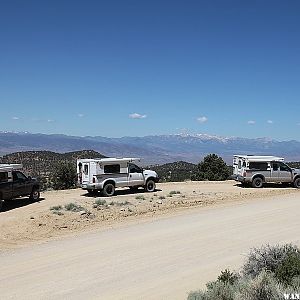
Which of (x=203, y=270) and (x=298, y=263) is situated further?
(x=203, y=270)

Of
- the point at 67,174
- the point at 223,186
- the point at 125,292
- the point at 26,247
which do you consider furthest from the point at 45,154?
the point at 125,292

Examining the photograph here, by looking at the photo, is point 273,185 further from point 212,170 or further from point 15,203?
point 15,203

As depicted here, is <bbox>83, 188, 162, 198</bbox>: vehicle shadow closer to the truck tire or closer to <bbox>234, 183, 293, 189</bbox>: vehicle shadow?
the truck tire

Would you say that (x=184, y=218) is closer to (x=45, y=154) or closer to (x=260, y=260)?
(x=260, y=260)

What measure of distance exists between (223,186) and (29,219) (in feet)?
50.3

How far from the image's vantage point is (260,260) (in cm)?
904

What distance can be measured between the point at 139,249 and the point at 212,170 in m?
25.5

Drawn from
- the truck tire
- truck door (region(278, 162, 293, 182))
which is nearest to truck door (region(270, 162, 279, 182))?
truck door (region(278, 162, 293, 182))

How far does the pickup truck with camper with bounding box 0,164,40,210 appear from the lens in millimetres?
20094

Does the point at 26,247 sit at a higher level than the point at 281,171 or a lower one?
lower

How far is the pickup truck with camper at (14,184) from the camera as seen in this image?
65.9 feet

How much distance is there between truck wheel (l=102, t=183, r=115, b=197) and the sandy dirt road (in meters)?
6.39

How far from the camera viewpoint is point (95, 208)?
2028 cm

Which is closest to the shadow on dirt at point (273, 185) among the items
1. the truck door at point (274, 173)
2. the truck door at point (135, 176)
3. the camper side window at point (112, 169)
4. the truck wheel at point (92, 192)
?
the truck door at point (274, 173)
